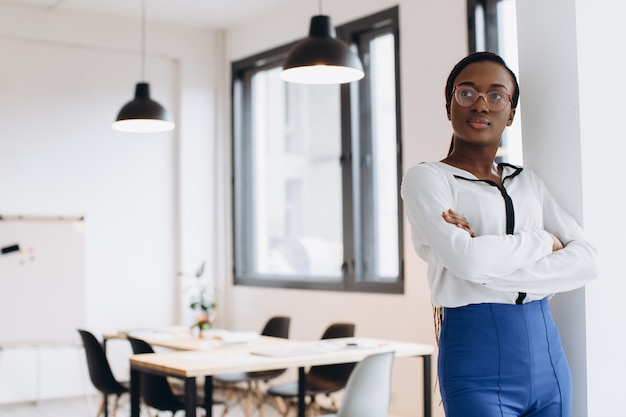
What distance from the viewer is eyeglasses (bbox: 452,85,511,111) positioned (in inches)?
85.2

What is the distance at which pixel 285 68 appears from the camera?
4.28m

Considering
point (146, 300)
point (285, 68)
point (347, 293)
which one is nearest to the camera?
point (285, 68)

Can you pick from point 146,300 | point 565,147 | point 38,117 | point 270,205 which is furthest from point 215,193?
point 565,147

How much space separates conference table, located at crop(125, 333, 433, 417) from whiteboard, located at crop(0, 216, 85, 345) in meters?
2.00

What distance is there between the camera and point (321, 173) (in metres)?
7.21

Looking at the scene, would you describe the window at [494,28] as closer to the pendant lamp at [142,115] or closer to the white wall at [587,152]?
the pendant lamp at [142,115]

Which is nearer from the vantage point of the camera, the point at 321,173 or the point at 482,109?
the point at 482,109

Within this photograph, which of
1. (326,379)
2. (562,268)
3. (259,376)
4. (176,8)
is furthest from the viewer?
(176,8)

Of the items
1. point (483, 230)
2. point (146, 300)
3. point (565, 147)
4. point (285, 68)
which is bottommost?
point (146, 300)

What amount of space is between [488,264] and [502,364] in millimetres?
259

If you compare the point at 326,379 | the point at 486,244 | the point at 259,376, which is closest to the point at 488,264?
the point at 486,244

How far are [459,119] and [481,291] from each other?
47 centimetres

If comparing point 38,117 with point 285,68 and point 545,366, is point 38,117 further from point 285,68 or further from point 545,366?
point 545,366

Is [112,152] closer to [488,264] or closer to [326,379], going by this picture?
[326,379]
